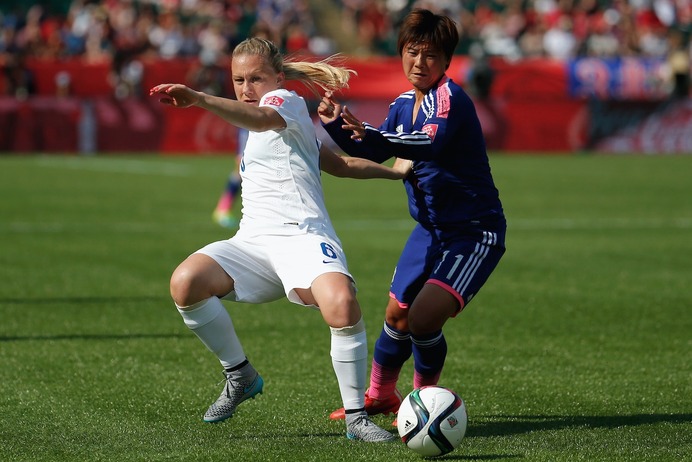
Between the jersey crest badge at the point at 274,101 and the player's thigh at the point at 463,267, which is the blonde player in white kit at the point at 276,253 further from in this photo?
the player's thigh at the point at 463,267

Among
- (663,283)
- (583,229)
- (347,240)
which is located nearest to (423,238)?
(663,283)

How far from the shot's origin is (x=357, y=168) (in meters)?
5.93

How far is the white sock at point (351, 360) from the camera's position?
5.25 metres

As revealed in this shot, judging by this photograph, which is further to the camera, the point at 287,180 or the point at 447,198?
the point at 447,198

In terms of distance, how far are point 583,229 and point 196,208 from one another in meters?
5.77

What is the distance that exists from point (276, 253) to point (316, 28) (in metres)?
29.8

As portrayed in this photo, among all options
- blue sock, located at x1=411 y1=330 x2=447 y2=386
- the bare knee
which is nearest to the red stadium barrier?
blue sock, located at x1=411 y1=330 x2=447 y2=386

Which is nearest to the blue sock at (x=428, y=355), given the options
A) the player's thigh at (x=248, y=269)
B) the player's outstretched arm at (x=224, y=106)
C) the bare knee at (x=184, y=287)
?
the player's thigh at (x=248, y=269)

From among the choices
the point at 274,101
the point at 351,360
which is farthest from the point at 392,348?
the point at 274,101

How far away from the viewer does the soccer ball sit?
4992 mm

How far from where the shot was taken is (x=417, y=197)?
19.4 ft

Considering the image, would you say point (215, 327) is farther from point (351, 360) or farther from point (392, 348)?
point (392, 348)

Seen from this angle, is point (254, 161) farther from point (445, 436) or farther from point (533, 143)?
point (533, 143)

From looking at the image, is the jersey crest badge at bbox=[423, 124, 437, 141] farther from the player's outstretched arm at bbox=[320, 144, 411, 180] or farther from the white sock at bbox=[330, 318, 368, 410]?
the white sock at bbox=[330, 318, 368, 410]
